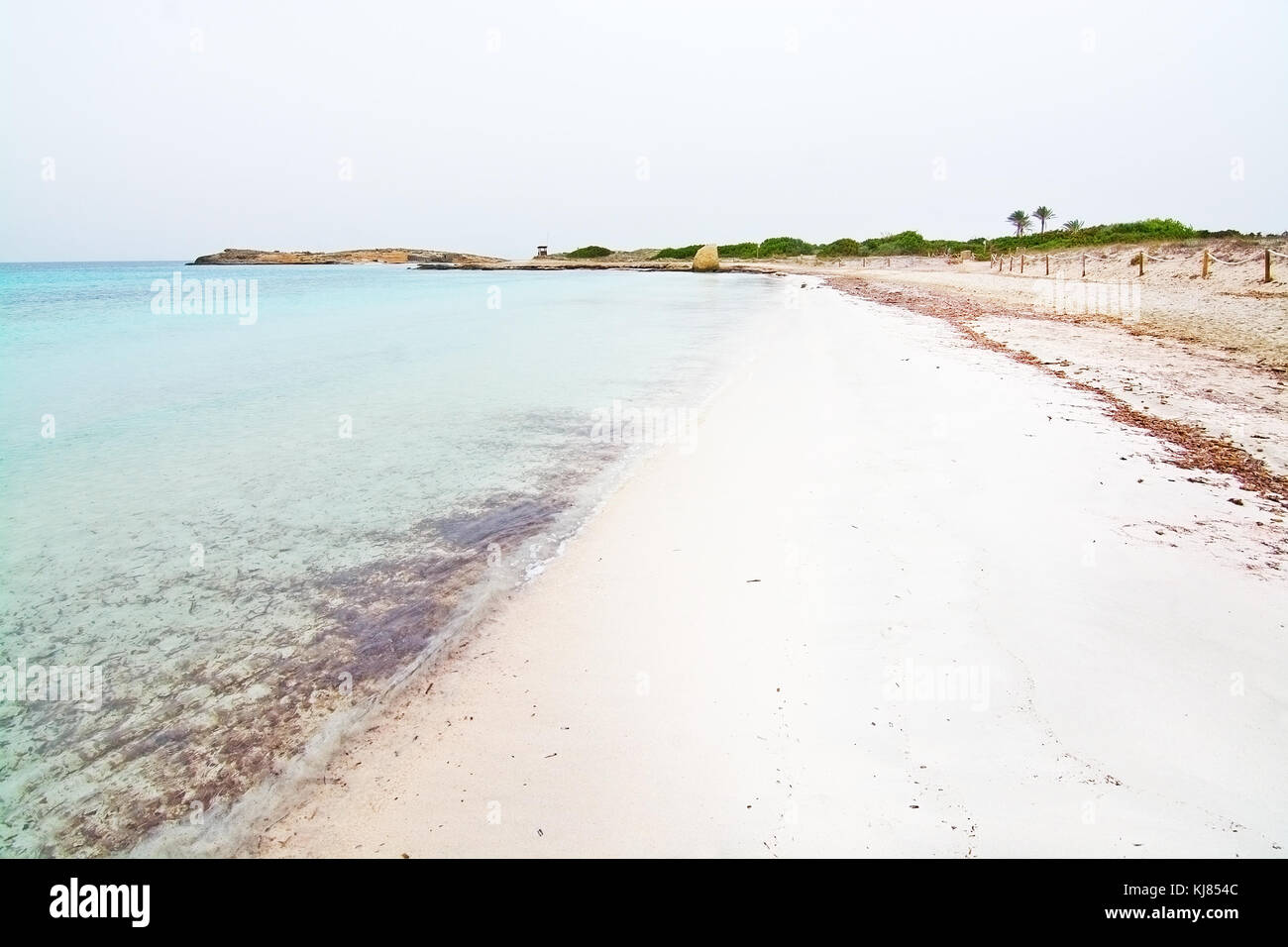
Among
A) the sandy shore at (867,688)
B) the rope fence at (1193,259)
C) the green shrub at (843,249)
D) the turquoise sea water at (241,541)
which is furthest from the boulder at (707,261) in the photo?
the sandy shore at (867,688)

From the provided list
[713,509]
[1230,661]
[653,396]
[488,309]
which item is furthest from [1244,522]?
[488,309]

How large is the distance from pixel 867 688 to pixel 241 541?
4.83 m

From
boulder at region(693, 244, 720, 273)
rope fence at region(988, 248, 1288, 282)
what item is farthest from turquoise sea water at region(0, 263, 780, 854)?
boulder at region(693, 244, 720, 273)

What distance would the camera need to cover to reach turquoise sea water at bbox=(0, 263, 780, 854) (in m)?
2.85

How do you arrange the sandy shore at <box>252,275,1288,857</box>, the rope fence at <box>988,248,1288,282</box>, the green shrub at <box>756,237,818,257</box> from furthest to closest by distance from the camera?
the green shrub at <box>756,237,818,257</box>
the rope fence at <box>988,248,1288,282</box>
the sandy shore at <box>252,275,1288,857</box>

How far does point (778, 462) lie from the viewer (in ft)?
20.5

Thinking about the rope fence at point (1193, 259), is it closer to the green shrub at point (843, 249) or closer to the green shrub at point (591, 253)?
the green shrub at point (843, 249)

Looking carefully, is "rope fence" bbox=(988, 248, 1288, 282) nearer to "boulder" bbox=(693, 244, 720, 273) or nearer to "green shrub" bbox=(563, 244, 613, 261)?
"boulder" bbox=(693, 244, 720, 273)

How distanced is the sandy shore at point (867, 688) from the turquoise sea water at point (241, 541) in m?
0.64

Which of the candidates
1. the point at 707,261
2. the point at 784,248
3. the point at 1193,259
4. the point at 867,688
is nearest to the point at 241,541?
the point at 867,688

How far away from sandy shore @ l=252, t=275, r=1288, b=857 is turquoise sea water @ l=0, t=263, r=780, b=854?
642 millimetres

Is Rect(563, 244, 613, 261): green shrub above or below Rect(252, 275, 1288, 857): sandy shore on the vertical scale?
above

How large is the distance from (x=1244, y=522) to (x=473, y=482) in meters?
6.46
